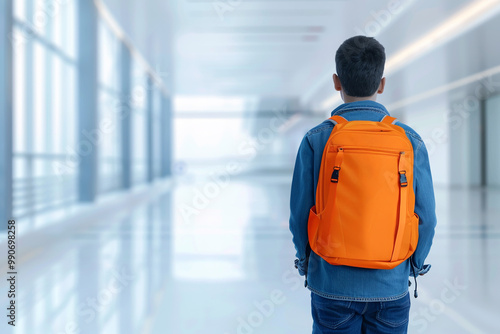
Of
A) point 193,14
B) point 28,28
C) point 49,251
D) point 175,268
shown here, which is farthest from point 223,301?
point 193,14

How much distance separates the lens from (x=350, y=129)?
1201mm

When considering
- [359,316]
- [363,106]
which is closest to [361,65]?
[363,106]

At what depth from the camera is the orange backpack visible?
117 cm

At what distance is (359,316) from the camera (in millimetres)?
1278

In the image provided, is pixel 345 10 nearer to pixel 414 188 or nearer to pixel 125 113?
pixel 125 113

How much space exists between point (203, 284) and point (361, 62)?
2.81 m

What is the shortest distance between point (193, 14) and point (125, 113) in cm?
355

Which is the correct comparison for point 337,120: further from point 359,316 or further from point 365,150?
point 359,316
